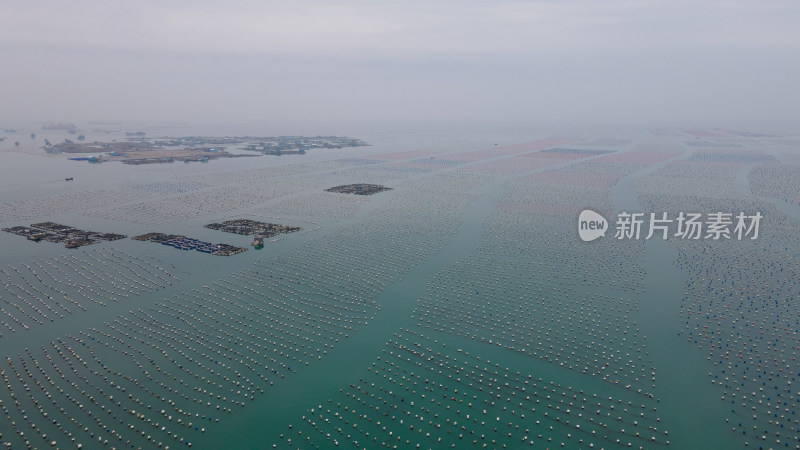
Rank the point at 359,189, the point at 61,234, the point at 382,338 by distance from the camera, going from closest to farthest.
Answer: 1. the point at 382,338
2. the point at 61,234
3. the point at 359,189

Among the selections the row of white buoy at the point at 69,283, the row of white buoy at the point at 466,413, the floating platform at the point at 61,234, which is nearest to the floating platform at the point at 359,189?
the floating platform at the point at 61,234

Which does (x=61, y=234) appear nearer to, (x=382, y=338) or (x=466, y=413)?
(x=382, y=338)

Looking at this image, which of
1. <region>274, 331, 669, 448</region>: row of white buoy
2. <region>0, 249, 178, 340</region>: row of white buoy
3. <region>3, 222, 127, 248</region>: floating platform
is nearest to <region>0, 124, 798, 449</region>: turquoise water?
<region>274, 331, 669, 448</region>: row of white buoy

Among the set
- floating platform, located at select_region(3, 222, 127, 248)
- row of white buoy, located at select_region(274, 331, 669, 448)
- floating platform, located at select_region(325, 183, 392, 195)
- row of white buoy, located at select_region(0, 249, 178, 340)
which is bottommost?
row of white buoy, located at select_region(274, 331, 669, 448)

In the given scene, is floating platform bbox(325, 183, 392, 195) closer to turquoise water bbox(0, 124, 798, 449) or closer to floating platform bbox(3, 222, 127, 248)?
turquoise water bbox(0, 124, 798, 449)

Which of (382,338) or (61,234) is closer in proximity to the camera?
(382,338)

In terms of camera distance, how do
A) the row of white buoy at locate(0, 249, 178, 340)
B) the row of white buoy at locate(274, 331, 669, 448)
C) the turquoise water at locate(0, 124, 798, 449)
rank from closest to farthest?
the row of white buoy at locate(274, 331, 669, 448)
the turquoise water at locate(0, 124, 798, 449)
the row of white buoy at locate(0, 249, 178, 340)

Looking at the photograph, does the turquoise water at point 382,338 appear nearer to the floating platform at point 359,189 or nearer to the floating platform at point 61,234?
the floating platform at point 61,234

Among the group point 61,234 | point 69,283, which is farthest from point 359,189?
point 69,283

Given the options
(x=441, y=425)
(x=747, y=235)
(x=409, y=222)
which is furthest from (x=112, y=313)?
(x=747, y=235)
